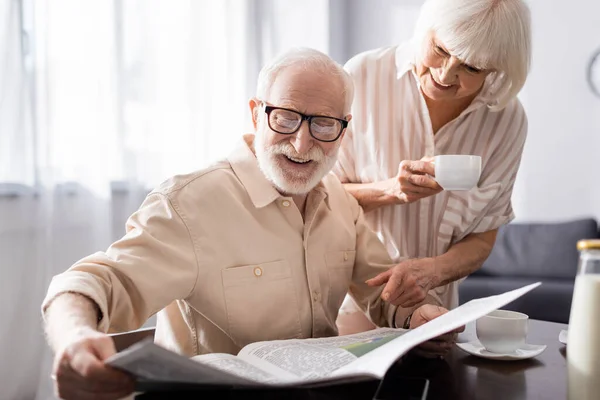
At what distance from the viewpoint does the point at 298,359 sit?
968 millimetres

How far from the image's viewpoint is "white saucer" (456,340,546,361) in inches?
43.3

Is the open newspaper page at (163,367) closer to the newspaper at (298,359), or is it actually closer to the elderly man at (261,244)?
the newspaper at (298,359)

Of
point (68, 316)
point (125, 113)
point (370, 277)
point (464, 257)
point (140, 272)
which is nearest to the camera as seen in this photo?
point (68, 316)

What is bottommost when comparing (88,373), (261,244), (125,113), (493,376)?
(493,376)

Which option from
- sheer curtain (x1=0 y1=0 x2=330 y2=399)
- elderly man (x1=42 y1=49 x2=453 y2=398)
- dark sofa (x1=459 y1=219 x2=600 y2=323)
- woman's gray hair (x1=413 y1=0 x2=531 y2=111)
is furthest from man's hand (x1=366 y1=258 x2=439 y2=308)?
dark sofa (x1=459 y1=219 x2=600 y2=323)

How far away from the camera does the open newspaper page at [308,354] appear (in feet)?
2.99

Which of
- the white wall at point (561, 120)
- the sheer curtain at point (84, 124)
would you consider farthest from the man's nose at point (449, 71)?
the white wall at point (561, 120)

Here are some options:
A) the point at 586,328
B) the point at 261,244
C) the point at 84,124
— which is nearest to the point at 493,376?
the point at 586,328

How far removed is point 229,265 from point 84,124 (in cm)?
191

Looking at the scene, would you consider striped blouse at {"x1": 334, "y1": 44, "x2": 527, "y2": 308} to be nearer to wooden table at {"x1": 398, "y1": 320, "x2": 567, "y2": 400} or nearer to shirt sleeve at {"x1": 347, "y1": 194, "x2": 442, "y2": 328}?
shirt sleeve at {"x1": 347, "y1": 194, "x2": 442, "y2": 328}

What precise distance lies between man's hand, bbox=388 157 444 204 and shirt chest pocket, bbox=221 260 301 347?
1.22 feet

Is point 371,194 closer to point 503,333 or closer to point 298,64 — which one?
point 298,64

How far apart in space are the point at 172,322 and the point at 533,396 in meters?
0.74

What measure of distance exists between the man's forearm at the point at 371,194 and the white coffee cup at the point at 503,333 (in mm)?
490
